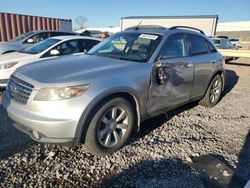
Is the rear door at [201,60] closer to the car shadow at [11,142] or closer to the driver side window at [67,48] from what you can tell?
the car shadow at [11,142]

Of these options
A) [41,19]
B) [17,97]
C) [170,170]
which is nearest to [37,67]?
[17,97]

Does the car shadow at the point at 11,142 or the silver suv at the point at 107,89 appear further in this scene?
the car shadow at the point at 11,142

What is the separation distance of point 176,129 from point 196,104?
1702mm

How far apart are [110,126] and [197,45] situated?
106 inches

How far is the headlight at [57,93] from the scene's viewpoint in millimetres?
2730

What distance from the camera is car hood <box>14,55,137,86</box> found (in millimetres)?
2867

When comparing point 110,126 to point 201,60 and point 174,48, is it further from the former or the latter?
point 201,60

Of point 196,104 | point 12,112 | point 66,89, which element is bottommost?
point 196,104

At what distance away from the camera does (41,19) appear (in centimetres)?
1419

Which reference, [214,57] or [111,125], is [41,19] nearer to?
[214,57]

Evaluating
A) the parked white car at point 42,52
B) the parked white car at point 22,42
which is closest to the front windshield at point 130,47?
the parked white car at point 42,52

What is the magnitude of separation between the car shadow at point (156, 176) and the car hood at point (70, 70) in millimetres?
1237

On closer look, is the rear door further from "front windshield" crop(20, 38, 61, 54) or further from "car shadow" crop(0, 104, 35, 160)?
"front windshield" crop(20, 38, 61, 54)

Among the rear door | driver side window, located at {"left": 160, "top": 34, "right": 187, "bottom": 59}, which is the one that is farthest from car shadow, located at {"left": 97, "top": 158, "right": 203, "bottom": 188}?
the rear door
